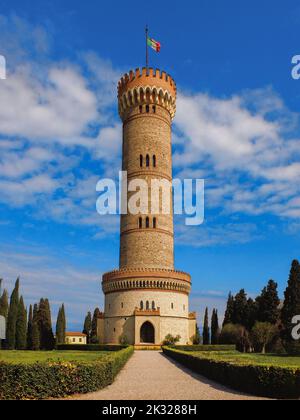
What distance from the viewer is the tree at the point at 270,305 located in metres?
45.9

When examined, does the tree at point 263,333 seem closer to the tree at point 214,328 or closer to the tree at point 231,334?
the tree at point 231,334

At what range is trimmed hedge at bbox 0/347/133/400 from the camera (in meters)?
13.4

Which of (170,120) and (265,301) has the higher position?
(170,120)

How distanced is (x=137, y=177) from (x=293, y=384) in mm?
38596

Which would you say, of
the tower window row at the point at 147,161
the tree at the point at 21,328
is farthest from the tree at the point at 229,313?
the tree at the point at 21,328

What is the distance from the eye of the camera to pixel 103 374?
52.1 ft

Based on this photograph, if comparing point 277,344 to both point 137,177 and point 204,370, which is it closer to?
point 137,177

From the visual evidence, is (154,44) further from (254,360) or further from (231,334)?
(254,360)

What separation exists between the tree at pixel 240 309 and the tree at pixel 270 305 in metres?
3.86

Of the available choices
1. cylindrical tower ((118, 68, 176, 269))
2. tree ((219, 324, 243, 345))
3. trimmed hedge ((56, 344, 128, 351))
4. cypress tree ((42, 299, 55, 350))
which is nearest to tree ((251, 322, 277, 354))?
tree ((219, 324, 243, 345))

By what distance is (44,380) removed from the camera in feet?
44.9

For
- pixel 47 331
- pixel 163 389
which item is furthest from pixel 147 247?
pixel 163 389
